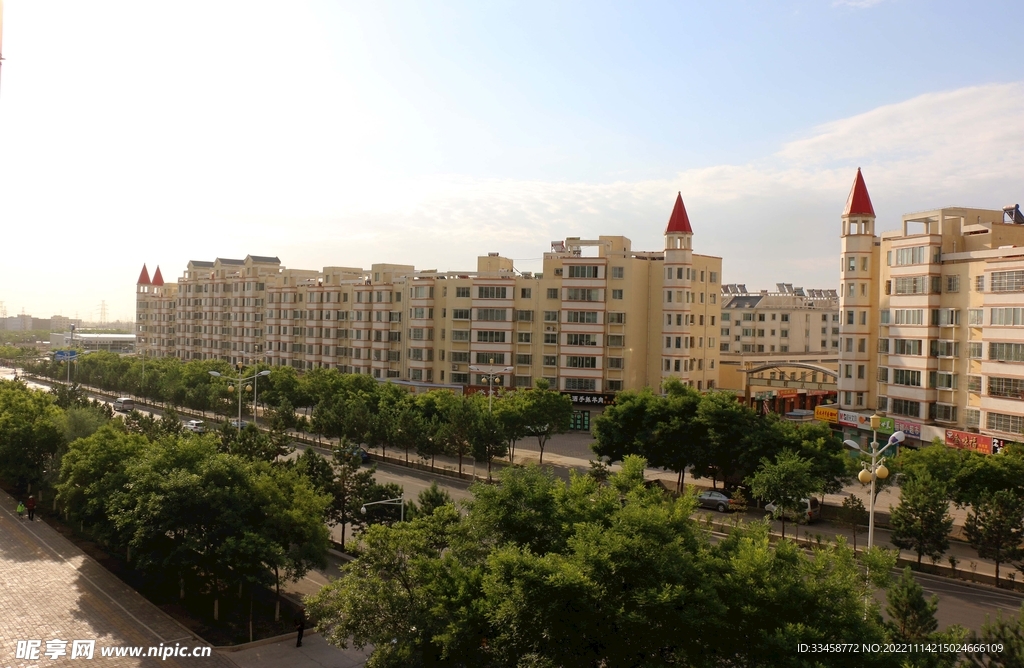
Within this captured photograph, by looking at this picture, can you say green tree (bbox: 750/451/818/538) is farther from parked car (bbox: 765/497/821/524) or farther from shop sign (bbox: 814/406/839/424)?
shop sign (bbox: 814/406/839/424)

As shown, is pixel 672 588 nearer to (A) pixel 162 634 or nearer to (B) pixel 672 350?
(A) pixel 162 634

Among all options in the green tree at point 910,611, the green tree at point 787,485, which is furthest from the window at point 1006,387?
the green tree at point 910,611

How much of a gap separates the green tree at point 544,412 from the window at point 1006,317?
25500 mm

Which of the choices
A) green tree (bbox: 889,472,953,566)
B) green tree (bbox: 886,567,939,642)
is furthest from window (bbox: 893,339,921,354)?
green tree (bbox: 886,567,939,642)

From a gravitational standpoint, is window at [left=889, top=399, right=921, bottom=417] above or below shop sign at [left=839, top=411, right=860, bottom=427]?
above

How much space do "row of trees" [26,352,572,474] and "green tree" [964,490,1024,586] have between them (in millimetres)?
24689

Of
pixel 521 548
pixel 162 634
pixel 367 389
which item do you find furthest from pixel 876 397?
pixel 162 634

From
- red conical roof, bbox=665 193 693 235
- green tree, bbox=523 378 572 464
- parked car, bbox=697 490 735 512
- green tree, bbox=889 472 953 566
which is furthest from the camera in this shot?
red conical roof, bbox=665 193 693 235

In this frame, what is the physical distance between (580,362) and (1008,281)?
102 ft

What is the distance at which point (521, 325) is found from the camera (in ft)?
216

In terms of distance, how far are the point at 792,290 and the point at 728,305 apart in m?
22.8

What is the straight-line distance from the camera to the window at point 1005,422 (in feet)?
129

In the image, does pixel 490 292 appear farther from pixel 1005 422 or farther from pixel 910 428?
pixel 1005 422

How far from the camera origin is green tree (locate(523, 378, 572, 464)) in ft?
156
